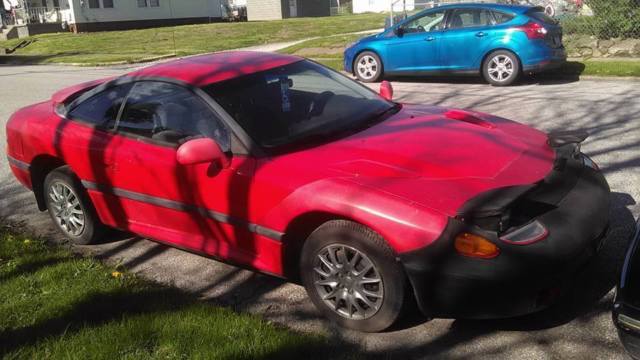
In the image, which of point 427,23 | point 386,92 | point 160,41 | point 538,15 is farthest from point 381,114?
point 160,41

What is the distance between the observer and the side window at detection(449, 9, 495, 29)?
10833 mm

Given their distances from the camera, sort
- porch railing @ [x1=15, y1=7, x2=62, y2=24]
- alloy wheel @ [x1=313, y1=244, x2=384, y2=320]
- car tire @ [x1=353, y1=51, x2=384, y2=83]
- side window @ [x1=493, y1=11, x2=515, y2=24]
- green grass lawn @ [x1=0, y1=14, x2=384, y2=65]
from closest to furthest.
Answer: alloy wheel @ [x1=313, y1=244, x2=384, y2=320] < side window @ [x1=493, y1=11, x2=515, y2=24] < car tire @ [x1=353, y1=51, x2=384, y2=83] < green grass lawn @ [x1=0, y1=14, x2=384, y2=65] < porch railing @ [x1=15, y1=7, x2=62, y2=24]

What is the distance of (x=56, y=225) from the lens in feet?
16.6

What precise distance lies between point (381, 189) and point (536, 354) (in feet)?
3.72

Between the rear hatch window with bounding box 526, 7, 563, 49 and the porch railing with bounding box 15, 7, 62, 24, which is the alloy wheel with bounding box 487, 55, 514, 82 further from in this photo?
the porch railing with bounding box 15, 7, 62, 24

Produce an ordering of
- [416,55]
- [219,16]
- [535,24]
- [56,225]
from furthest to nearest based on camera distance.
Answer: [219,16], [416,55], [535,24], [56,225]

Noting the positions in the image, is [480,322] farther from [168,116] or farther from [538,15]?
[538,15]

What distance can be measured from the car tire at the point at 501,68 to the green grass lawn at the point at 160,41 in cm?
1413

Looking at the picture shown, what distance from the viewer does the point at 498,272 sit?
2.85 meters

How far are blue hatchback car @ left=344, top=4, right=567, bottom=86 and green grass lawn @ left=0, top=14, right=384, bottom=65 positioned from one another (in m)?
12.2

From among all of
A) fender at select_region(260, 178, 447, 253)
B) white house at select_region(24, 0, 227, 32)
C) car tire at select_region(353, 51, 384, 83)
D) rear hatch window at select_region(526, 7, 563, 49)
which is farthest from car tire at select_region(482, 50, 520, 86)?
white house at select_region(24, 0, 227, 32)

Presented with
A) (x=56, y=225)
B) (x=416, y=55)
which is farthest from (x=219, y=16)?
(x=56, y=225)

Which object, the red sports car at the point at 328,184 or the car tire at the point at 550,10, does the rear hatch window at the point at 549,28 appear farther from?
the red sports car at the point at 328,184

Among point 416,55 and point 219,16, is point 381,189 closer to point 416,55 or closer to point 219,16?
point 416,55
